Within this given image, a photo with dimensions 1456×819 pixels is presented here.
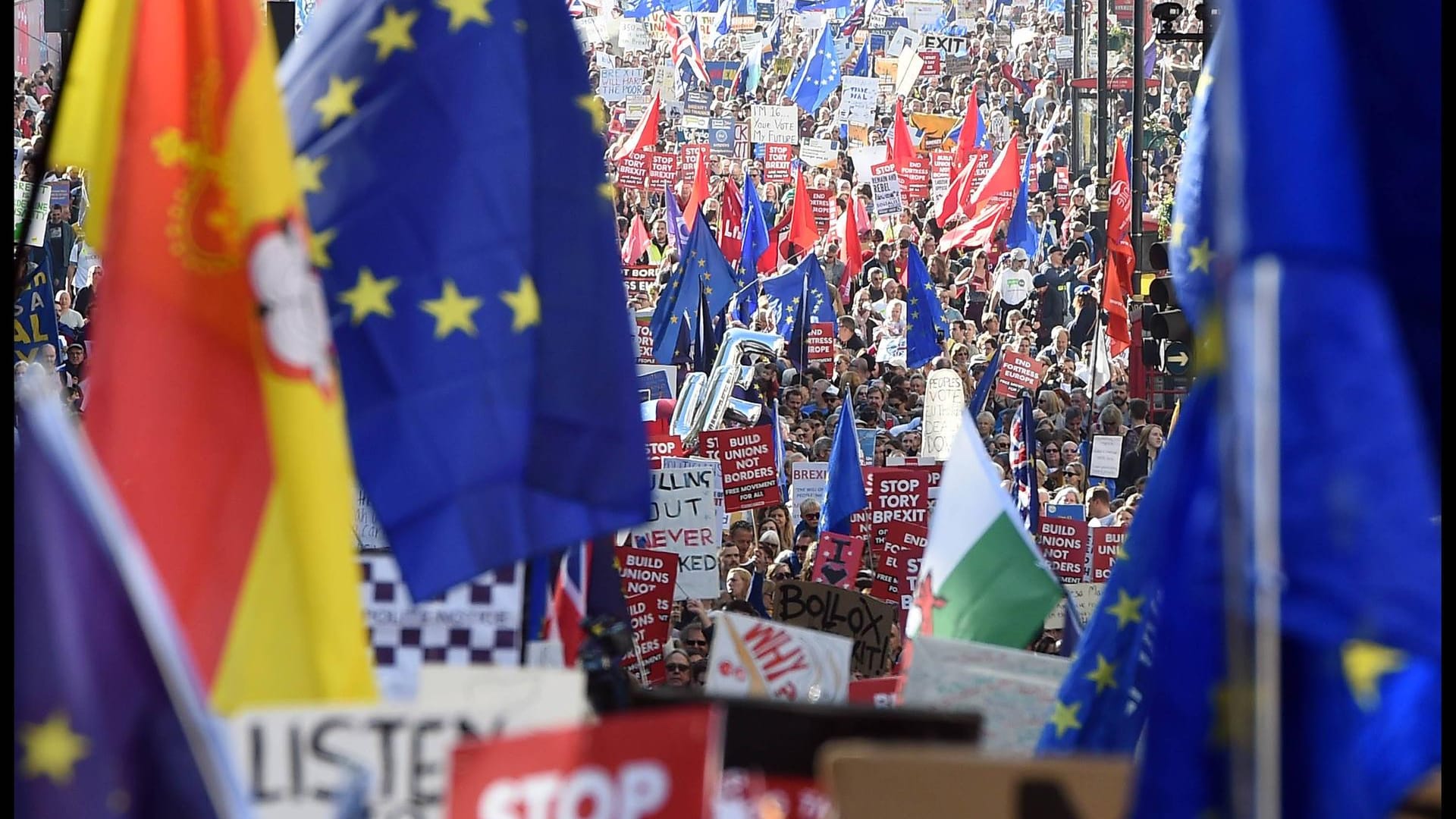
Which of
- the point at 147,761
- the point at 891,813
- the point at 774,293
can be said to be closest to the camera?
the point at 891,813

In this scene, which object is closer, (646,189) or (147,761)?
(147,761)

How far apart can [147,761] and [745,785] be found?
3.51 feet

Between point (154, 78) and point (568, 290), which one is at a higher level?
point (154, 78)

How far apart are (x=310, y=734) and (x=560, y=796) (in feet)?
1.85

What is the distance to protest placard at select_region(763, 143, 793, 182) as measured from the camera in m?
32.3

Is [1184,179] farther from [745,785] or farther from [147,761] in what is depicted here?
[147,761]

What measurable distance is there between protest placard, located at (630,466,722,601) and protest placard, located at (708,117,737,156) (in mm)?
31157

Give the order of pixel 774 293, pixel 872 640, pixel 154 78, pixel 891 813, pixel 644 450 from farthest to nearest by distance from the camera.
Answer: pixel 774 293 < pixel 872 640 < pixel 644 450 < pixel 154 78 < pixel 891 813

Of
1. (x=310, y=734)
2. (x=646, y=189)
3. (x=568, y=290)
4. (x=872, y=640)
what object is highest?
(x=646, y=189)

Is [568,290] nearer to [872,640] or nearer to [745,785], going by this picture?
[745,785]

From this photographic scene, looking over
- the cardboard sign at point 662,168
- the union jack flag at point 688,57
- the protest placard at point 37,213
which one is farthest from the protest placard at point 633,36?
the protest placard at point 37,213

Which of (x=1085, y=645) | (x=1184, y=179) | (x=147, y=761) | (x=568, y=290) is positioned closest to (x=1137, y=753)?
(x=1085, y=645)

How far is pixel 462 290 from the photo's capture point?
487cm

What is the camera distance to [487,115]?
16.6ft
